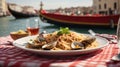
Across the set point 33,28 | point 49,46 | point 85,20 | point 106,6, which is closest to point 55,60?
point 49,46

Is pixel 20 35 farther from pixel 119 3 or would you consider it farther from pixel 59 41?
pixel 119 3

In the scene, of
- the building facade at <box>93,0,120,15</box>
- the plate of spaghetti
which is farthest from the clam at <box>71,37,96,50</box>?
the building facade at <box>93,0,120,15</box>

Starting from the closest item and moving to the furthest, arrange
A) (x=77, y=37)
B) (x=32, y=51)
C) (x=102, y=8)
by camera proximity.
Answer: (x=32, y=51) → (x=77, y=37) → (x=102, y=8)

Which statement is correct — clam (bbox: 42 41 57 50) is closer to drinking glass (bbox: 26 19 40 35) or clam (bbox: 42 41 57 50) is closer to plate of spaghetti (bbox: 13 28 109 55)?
plate of spaghetti (bbox: 13 28 109 55)

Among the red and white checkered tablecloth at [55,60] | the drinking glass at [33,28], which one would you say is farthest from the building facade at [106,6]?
the red and white checkered tablecloth at [55,60]

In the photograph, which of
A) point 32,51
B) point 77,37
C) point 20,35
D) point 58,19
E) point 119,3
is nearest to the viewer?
point 32,51

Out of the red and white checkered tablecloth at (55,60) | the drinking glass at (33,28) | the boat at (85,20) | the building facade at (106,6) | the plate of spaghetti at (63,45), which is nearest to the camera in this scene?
the red and white checkered tablecloth at (55,60)

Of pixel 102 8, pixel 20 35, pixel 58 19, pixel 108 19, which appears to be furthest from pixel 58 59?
pixel 102 8

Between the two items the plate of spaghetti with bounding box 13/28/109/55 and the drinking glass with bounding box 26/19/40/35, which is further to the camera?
the drinking glass with bounding box 26/19/40/35

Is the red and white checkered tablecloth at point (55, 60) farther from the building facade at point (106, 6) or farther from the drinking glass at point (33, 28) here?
the building facade at point (106, 6)

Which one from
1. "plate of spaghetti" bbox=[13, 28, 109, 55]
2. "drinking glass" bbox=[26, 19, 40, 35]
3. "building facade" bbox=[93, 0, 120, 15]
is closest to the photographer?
"plate of spaghetti" bbox=[13, 28, 109, 55]

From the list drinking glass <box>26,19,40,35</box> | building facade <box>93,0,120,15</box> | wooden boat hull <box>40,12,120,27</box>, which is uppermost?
drinking glass <box>26,19,40,35</box>
